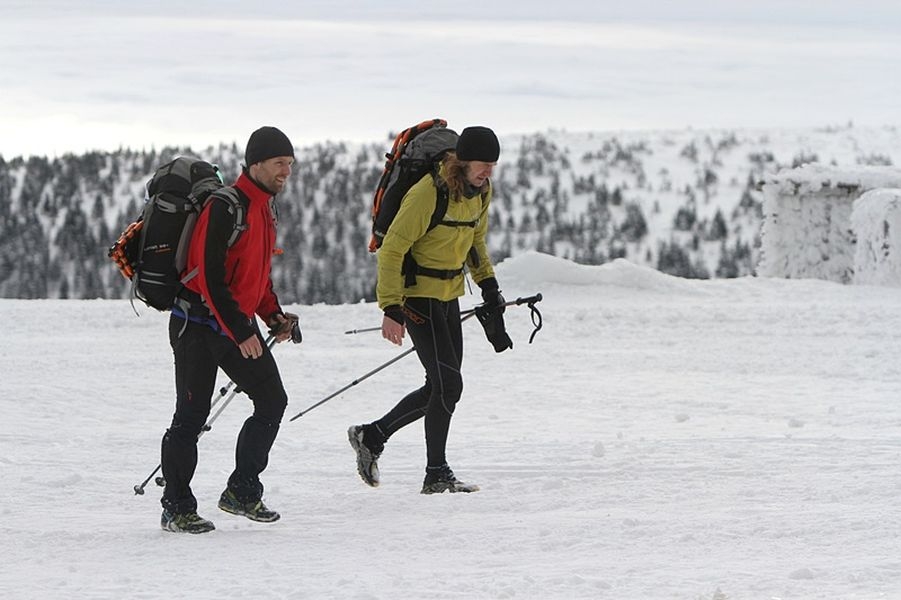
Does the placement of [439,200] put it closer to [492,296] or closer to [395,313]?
[395,313]

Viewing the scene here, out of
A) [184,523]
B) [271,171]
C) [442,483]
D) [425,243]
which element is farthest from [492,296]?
[184,523]

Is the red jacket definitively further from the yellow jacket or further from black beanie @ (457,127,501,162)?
black beanie @ (457,127,501,162)

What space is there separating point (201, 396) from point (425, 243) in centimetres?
138

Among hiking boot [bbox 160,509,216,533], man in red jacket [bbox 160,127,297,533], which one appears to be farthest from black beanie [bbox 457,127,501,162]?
hiking boot [bbox 160,509,216,533]

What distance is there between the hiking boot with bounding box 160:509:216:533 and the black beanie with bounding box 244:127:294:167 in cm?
158

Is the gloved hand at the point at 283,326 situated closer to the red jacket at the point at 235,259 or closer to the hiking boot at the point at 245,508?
the red jacket at the point at 235,259

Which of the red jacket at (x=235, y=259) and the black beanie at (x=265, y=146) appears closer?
the red jacket at (x=235, y=259)

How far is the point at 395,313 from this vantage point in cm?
660

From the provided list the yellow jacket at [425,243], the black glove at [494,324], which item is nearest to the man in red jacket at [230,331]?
the yellow jacket at [425,243]

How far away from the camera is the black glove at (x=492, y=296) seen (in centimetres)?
724

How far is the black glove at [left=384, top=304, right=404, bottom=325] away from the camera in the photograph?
21.6 feet

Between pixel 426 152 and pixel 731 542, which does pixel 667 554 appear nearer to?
pixel 731 542

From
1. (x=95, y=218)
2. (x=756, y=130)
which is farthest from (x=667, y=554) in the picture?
(x=756, y=130)

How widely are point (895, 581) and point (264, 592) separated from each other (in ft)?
7.41
